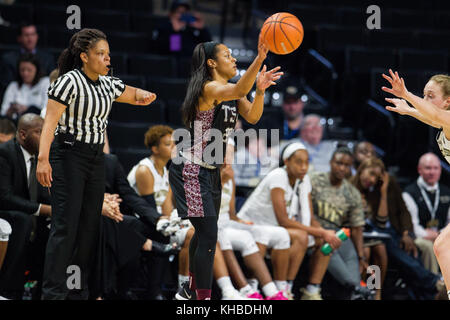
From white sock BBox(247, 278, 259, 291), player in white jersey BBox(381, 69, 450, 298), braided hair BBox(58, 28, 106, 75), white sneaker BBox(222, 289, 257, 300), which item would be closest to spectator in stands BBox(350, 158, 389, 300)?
white sock BBox(247, 278, 259, 291)

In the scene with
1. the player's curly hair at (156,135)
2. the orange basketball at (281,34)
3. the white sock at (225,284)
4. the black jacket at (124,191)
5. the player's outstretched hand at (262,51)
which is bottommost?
the white sock at (225,284)

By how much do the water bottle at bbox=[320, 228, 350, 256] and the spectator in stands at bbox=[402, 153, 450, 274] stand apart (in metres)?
1.09

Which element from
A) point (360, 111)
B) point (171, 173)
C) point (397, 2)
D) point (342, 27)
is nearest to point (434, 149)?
point (360, 111)

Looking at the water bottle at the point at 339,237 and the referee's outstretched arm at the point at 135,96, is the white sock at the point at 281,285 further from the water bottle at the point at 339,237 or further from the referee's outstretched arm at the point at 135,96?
the referee's outstretched arm at the point at 135,96

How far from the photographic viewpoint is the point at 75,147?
4223 millimetres

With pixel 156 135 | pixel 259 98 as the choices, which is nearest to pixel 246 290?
pixel 156 135

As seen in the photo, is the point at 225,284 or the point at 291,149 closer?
the point at 225,284

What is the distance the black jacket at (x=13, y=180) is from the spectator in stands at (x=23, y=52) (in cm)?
244

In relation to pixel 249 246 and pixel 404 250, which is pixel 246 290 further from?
pixel 404 250

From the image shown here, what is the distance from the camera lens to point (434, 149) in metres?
7.59

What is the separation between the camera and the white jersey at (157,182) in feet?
19.1

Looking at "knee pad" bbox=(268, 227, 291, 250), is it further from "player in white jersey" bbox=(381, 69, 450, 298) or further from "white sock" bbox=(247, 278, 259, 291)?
"player in white jersey" bbox=(381, 69, 450, 298)

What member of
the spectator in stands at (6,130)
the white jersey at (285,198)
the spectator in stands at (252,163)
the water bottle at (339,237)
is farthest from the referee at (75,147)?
the spectator in stands at (252,163)

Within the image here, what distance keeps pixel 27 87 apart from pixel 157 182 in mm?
1965
